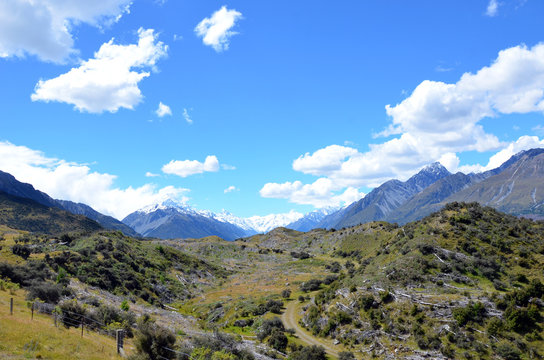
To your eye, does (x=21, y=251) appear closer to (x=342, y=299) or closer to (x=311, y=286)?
(x=342, y=299)

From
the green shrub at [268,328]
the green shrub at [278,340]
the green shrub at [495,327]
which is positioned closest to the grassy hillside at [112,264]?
the green shrub at [268,328]


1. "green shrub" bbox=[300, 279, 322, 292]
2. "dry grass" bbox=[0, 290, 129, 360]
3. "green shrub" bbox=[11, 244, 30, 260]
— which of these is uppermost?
"green shrub" bbox=[11, 244, 30, 260]

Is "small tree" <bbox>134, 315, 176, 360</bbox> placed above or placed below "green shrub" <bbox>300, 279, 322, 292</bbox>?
above

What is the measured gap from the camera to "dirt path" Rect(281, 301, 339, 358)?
44.5m

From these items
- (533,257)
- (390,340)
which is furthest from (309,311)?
(533,257)

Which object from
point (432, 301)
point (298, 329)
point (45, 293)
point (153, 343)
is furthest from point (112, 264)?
point (432, 301)

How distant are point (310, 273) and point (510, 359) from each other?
2761 inches

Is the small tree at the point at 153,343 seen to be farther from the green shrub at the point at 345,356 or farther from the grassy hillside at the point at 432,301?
the green shrub at the point at 345,356

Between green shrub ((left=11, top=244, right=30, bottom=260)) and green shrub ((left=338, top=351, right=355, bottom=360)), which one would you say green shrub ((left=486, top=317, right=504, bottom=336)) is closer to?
green shrub ((left=338, top=351, right=355, bottom=360))

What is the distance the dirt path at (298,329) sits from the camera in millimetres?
44531

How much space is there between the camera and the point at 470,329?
130 feet

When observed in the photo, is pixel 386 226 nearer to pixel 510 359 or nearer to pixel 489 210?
pixel 489 210

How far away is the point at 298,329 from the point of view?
52500mm

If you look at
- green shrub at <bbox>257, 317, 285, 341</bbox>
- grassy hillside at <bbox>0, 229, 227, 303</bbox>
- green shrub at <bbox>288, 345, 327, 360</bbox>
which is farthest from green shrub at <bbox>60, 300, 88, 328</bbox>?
green shrub at <bbox>257, 317, 285, 341</bbox>
